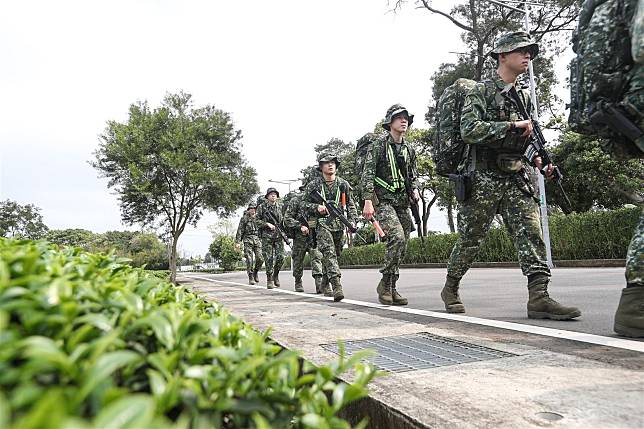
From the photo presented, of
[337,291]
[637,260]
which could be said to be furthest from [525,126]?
[337,291]

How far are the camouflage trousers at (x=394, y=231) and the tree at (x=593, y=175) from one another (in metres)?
17.8

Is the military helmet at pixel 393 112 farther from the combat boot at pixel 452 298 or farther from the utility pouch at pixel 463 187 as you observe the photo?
the combat boot at pixel 452 298

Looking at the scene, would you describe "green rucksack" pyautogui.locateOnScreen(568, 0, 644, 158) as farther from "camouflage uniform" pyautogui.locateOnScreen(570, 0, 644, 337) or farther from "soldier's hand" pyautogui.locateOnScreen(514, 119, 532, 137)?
"soldier's hand" pyautogui.locateOnScreen(514, 119, 532, 137)

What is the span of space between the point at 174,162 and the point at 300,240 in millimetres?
11026

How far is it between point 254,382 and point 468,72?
27.2m

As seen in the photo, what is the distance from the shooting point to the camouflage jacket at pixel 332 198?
768 cm

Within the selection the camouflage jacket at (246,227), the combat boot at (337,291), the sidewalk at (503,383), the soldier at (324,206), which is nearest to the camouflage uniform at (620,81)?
the sidewalk at (503,383)

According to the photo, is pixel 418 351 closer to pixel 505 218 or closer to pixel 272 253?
pixel 505 218

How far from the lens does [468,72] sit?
2567 centimetres

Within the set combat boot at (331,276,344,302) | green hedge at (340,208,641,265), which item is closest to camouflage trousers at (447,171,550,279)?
combat boot at (331,276,344,302)

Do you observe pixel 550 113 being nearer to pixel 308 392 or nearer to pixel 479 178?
pixel 479 178

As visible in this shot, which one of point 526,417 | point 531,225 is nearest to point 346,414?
point 526,417

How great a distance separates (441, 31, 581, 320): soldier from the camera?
3.84 meters

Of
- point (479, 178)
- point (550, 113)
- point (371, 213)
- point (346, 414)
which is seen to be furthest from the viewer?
point (550, 113)
